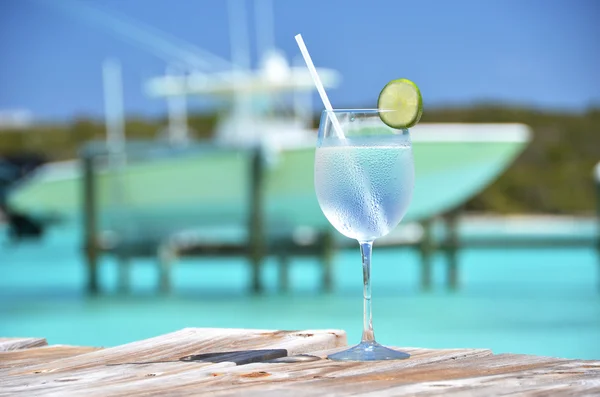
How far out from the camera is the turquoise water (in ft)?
21.4

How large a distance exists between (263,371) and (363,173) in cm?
33

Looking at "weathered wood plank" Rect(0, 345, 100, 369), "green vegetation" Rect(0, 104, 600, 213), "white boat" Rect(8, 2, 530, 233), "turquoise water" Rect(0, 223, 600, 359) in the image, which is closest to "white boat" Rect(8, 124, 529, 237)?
"white boat" Rect(8, 2, 530, 233)

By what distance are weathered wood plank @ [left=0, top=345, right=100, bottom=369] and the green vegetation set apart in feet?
91.9

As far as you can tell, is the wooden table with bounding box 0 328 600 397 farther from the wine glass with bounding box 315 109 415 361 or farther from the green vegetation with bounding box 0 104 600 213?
the green vegetation with bounding box 0 104 600 213

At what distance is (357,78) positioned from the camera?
34188 mm

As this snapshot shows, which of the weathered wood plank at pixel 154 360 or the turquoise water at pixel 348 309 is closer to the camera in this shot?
the weathered wood plank at pixel 154 360

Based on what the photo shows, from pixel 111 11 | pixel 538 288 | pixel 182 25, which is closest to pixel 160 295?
pixel 538 288

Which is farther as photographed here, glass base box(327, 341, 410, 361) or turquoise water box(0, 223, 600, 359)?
turquoise water box(0, 223, 600, 359)

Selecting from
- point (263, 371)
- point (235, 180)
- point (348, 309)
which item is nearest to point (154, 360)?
point (263, 371)

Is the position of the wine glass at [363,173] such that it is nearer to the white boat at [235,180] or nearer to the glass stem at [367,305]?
the glass stem at [367,305]

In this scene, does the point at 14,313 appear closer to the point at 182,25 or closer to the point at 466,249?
the point at 466,249

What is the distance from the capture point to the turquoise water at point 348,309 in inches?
257

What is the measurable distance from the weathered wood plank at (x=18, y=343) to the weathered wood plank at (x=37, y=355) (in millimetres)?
26

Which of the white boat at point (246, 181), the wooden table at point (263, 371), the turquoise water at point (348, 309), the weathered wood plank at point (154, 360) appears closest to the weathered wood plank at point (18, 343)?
A: the wooden table at point (263, 371)
